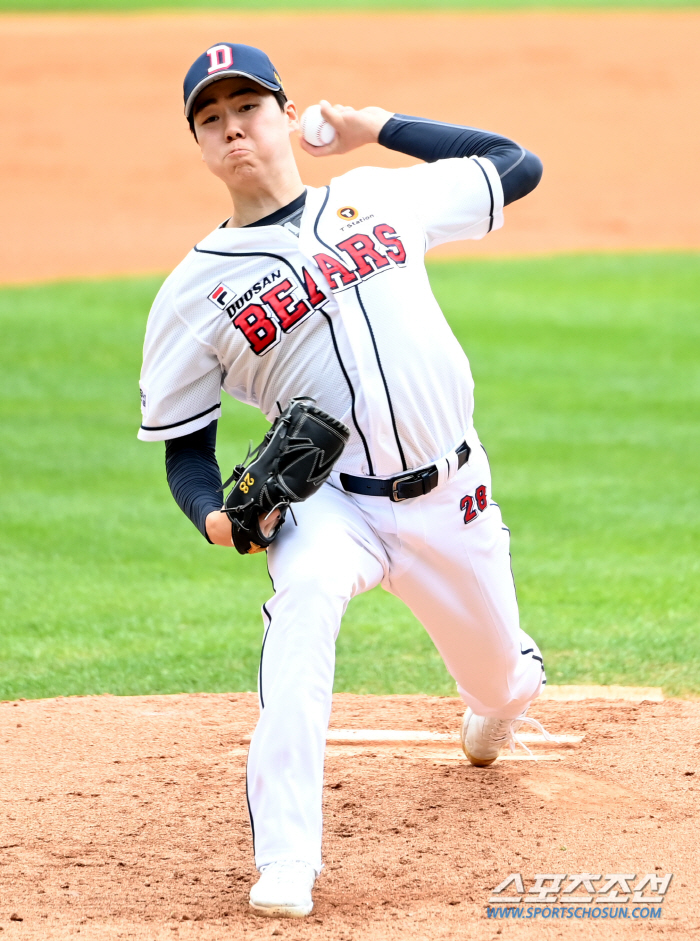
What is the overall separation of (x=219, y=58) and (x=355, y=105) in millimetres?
18043

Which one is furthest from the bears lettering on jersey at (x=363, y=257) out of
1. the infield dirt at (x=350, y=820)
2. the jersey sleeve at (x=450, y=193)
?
the infield dirt at (x=350, y=820)

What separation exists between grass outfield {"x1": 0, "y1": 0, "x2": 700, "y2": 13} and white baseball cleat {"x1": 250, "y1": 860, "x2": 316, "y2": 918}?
97.2ft

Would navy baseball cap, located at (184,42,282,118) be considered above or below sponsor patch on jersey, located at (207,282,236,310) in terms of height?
above

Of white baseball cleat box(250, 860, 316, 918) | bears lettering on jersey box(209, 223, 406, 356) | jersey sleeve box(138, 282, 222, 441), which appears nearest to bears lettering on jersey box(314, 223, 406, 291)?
bears lettering on jersey box(209, 223, 406, 356)

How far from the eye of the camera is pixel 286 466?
10.4 ft

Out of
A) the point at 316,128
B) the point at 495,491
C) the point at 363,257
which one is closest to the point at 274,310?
the point at 363,257

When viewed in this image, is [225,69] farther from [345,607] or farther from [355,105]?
[355,105]

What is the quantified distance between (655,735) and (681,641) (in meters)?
1.43

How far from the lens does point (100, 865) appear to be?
11.3ft

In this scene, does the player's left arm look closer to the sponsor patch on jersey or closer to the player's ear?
the player's ear

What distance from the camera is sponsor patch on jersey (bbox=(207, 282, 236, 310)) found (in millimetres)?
3389

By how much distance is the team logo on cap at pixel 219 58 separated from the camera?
131 inches

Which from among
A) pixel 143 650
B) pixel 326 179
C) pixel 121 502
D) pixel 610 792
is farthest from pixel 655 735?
pixel 326 179

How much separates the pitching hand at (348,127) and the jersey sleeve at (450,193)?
14 cm
